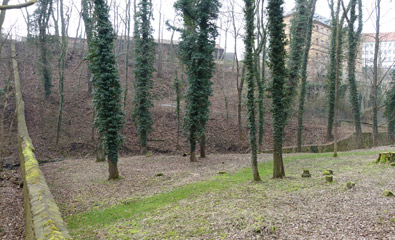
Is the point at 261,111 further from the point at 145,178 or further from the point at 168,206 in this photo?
the point at 168,206

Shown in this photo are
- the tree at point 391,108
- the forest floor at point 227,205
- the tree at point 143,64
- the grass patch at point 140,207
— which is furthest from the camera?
the tree at point 391,108

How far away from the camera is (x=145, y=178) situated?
14289 millimetres

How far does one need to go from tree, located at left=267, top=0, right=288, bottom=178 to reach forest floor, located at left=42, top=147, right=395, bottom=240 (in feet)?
7.58

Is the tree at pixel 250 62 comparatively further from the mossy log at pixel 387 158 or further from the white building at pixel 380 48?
the white building at pixel 380 48

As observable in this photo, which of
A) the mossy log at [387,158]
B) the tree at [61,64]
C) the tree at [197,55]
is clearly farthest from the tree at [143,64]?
the mossy log at [387,158]

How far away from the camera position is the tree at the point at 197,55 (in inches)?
739

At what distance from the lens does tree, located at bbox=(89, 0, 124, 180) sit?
1337 centimetres

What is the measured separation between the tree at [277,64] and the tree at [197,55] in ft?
25.7

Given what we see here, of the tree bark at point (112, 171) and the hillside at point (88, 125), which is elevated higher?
the hillside at point (88, 125)

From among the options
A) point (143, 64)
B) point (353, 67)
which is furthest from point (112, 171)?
point (353, 67)

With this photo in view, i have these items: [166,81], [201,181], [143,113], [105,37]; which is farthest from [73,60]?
[201,181]

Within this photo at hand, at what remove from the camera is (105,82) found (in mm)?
13461

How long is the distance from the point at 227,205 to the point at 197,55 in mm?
12245

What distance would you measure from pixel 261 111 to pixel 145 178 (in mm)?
10871
